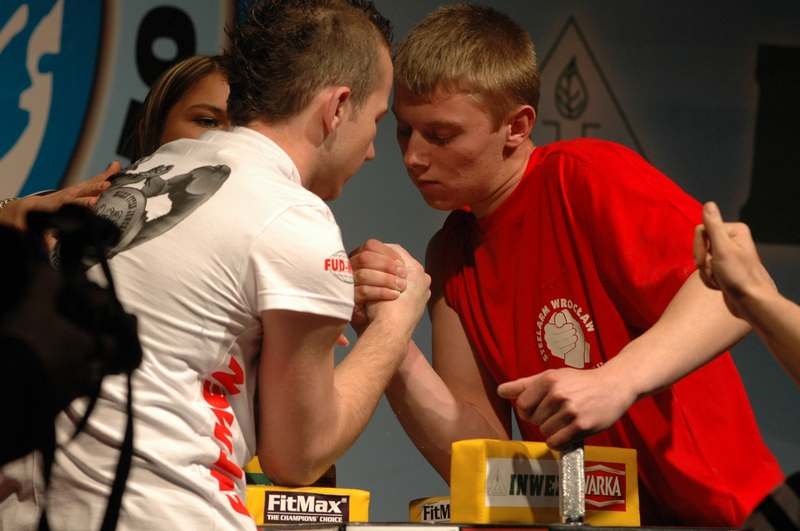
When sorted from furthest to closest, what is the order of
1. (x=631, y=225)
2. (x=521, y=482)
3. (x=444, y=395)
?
1. (x=444, y=395)
2. (x=631, y=225)
3. (x=521, y=482)

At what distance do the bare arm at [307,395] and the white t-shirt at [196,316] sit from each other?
26mm

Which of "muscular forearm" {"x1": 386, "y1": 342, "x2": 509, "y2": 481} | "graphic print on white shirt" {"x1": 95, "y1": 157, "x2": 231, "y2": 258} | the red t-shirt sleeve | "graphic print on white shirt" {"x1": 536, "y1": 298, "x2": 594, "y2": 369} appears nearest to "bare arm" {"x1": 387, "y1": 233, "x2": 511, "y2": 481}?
"muscular forearm" {"x1": 386, "y1": 342, "x2": 509, "y2": 481}

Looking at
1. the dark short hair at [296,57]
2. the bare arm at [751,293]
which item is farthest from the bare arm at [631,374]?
the dark short hair at [296,57]

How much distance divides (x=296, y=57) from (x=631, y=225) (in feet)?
2.10

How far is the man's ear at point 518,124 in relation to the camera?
2115 millimetres

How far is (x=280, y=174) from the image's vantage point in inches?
58.2

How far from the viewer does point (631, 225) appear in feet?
6.26

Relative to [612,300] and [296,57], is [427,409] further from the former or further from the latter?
[296,57]

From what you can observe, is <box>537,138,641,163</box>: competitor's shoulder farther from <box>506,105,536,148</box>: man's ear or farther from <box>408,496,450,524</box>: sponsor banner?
<box>408,496,450,524</box>: sponsor banner

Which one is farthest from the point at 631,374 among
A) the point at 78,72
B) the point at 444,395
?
the point at 78,72

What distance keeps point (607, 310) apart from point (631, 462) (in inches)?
15.0

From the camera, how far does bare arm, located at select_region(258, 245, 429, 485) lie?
138 cm

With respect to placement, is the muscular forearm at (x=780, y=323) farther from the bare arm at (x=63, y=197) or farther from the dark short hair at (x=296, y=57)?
the bare arm at (x=63, y=197)

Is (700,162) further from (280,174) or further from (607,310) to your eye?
(280,174)
